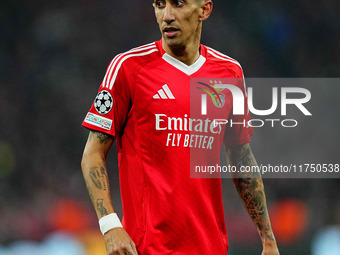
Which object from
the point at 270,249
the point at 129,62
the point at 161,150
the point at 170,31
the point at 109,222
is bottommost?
the point at 270,249

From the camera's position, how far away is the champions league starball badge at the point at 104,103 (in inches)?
119

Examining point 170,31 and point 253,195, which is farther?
point 253,195

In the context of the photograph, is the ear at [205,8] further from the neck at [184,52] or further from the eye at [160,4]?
the eye at [160,4]

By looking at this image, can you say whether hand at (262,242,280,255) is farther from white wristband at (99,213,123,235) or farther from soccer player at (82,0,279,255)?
white wristband at (99,213,123,235)

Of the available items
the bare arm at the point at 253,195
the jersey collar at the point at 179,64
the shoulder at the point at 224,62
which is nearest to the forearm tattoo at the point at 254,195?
the bare arm at the point at 253,195

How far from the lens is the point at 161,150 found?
3.08 m

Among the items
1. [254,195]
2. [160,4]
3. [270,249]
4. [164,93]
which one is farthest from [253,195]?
[160,4]

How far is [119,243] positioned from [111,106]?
2.38 feet

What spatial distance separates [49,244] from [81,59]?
Result: 255 cm

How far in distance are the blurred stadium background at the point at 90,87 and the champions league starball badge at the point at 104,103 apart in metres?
3.98

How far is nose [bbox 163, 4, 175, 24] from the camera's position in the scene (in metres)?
3.10

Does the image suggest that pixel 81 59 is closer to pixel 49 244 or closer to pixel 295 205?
pixel 49 244

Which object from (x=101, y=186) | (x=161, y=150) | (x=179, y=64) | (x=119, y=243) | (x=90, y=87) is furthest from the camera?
(x=90, y=87)

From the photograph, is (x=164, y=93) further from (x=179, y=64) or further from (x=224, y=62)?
(x=224, y=62)
